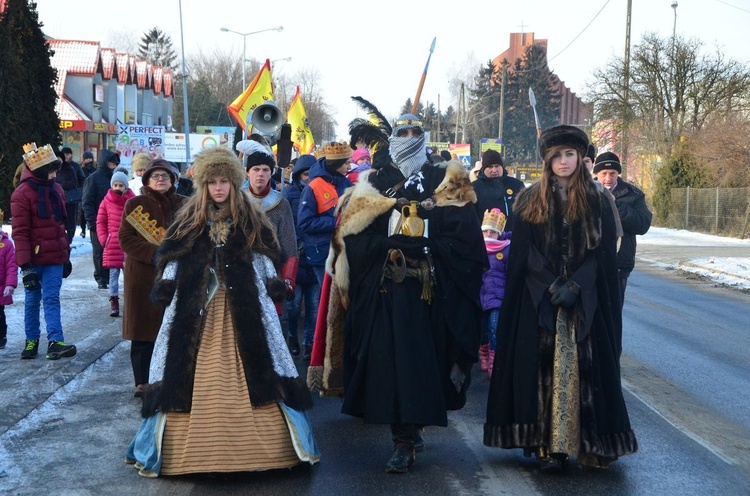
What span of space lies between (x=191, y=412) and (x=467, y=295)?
173 cm

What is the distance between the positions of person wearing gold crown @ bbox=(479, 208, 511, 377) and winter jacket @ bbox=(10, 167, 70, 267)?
396 centimetres

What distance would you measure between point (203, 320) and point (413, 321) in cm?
122

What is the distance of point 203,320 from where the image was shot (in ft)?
18.4

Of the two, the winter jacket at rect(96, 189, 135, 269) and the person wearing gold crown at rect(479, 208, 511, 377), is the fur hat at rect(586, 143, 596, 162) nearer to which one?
the person wearing gold crown at rect(479, 208, 511, 377)

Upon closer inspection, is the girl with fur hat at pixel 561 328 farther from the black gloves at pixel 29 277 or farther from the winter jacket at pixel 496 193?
the black gloves at pixel 29 277

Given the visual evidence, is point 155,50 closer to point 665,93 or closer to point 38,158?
point 665,93

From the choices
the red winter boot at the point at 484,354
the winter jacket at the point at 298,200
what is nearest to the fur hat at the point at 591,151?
the red winter boot at the point at 484,354

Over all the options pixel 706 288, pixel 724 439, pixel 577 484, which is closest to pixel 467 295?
pixel 577 484

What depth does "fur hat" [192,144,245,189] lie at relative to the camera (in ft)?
19.2

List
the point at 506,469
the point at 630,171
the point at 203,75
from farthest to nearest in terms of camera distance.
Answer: the point at 203,75
the point at 630,171
the point at 506,469

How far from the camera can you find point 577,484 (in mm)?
5367

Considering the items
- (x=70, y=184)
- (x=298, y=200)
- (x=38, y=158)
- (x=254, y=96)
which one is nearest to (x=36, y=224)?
(x=38, y=158)

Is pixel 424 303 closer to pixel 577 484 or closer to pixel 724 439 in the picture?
pixel 577 484

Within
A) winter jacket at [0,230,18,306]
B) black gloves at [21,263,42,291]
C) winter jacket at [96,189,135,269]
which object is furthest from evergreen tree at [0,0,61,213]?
black gloves at [21,263,42,291]
